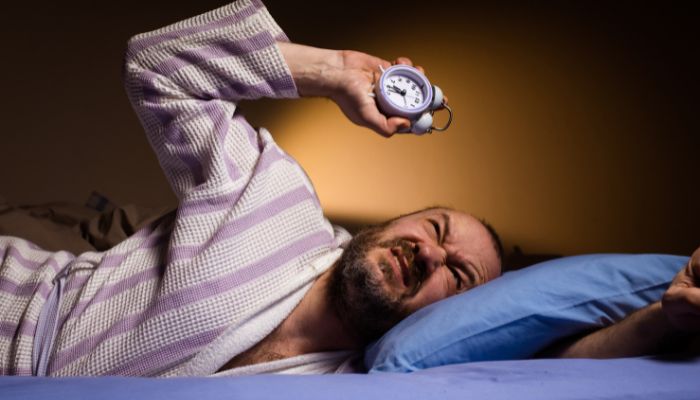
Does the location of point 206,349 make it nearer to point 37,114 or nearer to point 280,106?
point 280,106

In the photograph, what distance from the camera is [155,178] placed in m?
2.05

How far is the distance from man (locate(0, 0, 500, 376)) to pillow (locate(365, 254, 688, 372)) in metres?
0.21

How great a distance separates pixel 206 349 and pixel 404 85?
22.2 inches

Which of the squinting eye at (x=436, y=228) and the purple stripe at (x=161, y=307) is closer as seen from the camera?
the purple stripe at (x=161, y=307)

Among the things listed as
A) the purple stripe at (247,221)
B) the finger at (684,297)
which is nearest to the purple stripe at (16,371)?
the purple stripe at (247,221)

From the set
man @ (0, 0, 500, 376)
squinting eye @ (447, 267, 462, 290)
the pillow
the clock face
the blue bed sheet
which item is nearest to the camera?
the blue bed sheet

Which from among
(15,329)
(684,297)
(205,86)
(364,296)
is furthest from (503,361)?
(15,329)

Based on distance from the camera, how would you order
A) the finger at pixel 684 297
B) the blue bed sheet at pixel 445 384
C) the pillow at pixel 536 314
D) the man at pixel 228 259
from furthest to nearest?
1. the man at pixel 228 259
2. the pillow at pixel 536 314
3. the finger at pixel 684 297
4. the blue bed sheet at pixel 445 384

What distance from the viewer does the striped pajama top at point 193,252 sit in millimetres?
1004

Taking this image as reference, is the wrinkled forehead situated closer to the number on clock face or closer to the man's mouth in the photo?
the man's mouth

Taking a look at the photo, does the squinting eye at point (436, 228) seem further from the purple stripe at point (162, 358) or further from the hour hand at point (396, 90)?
the purple stripe at point (162, 358)

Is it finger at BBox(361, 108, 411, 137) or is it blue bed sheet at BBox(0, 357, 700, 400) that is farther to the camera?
finger at BBox(361, 108, 411, 137)

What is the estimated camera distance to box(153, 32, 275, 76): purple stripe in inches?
44.7

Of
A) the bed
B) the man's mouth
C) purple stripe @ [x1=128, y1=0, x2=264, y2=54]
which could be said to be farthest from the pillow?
purple stripe @ [x1=128, y1=0, x2=264, y2=54]
